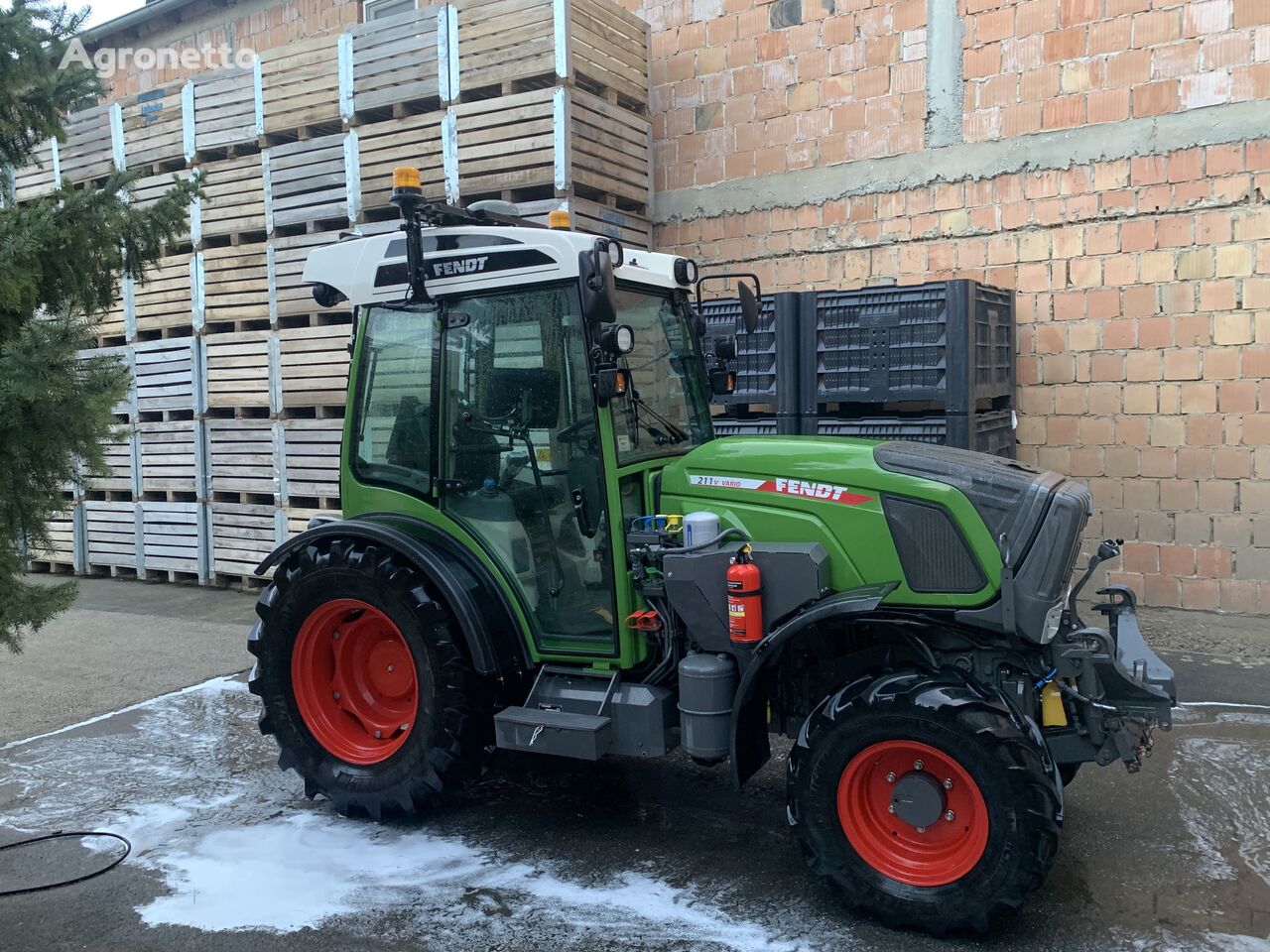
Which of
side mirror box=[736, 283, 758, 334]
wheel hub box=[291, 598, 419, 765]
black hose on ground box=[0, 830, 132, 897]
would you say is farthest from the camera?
wheel hub box=[291, 598, 419, 765]

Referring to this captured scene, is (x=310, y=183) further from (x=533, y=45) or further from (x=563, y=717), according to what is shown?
(x=563, y=717)

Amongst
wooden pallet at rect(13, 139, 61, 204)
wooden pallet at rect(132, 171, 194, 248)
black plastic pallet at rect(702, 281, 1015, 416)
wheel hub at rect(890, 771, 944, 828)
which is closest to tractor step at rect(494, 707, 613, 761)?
wheel hub at rect(890, 771, 944, 828)

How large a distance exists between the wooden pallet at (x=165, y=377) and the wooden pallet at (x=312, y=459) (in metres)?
1.21

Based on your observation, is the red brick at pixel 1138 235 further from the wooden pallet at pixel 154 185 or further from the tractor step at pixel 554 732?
the wooden pallet at pixel 154 185

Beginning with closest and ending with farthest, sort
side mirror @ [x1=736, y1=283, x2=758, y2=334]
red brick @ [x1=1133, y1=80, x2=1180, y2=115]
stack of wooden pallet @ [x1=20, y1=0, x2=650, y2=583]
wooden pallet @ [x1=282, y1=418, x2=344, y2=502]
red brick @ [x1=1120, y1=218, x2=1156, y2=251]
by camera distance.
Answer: side mirror @ [x1=736, y1=283, x2=758, y2=334] < red brick @ [x1=1133, y1=80, x2=1180, y2=115] < red brick @ [x1=1120, y1=218, x2=1156, y2=251] < stack of wooden pallet @ [x1=20, y1=0, x2=650, y2=583] < wooden pallet @ [x1=282, y1=418, x2=344, y2=502]

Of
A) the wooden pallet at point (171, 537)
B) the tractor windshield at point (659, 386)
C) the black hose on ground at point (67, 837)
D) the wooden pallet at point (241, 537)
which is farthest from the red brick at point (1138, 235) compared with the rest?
the wooden pallet at point (171, 537)

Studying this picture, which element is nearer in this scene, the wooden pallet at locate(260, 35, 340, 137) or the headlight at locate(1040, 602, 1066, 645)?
the headlight at locate(1040, 602, 1066, 645)

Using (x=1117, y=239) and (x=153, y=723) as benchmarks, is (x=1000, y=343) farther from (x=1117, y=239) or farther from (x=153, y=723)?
(x=153, y=723)

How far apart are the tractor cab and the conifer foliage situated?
0.97 meters

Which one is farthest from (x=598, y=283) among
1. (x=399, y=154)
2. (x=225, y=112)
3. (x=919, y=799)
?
(x=225, y=112)

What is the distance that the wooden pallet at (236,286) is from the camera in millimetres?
9039

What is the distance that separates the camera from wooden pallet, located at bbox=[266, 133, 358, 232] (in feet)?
28.0

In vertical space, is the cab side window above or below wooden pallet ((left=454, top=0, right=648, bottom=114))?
below

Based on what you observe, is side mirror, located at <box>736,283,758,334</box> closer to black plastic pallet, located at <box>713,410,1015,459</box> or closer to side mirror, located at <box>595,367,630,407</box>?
side mirror, located at <box>595,367,630,407</box>
